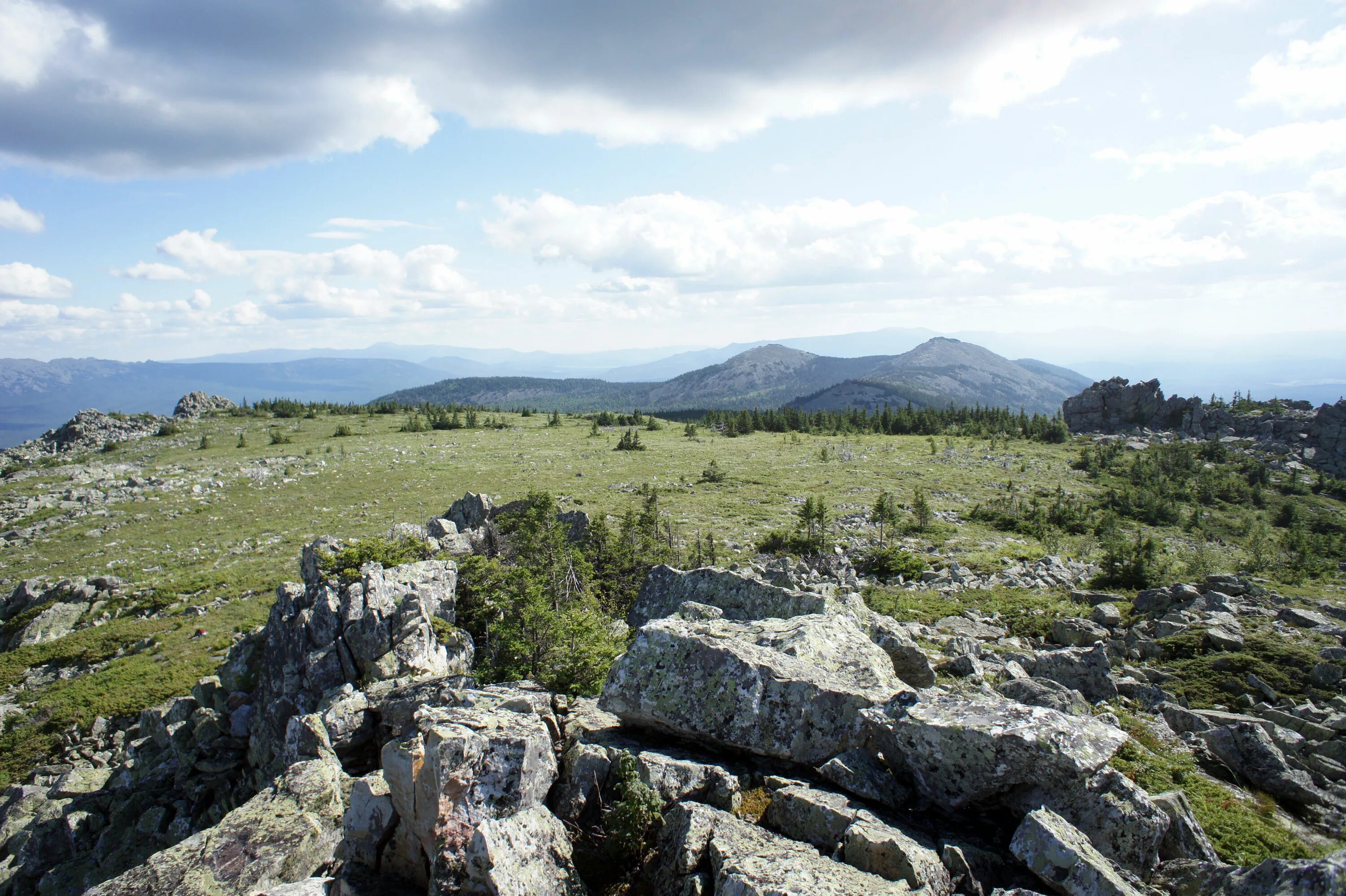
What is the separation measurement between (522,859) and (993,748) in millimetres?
6127

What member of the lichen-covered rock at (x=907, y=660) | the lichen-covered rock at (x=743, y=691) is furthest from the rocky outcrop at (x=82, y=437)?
the lichen-covered rock at (x=907, y=660)

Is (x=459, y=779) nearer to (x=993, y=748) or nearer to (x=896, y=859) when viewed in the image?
(x=896, y=859)

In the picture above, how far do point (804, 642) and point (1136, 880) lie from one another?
5.16 m

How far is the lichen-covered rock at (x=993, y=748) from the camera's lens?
716 cm

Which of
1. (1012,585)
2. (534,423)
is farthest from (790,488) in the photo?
(534,423)

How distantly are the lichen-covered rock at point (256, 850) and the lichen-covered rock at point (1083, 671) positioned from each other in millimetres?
15581

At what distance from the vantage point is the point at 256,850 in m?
8.38

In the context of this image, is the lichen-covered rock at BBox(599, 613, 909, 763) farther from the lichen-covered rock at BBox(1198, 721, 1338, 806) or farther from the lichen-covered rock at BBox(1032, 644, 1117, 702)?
the lichen-covered rock at BBox(1032, 644, 1117, 702)

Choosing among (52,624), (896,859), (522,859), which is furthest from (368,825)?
(52,624)

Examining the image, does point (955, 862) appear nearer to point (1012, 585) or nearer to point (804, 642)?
point (804, 642)

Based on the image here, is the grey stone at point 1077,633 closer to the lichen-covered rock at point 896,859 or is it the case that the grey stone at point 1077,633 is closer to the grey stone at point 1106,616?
the grey stone at point 1106,616

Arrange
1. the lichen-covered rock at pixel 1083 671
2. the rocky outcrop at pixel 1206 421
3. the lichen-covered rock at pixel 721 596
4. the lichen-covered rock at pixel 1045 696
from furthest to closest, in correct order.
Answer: the rocky outcrop at pixel 1206 421
the lichen-covered rock at pixel 721 596
the lichen-covered rock at pixel 1083 671
the lichen-covered rock at pixel 1045 696

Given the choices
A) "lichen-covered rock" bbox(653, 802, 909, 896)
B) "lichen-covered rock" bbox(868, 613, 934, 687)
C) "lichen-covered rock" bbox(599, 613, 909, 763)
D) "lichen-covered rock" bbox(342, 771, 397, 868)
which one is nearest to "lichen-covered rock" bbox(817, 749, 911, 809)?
"lichen-covered rock" bbox(599, 613, 909, 763)

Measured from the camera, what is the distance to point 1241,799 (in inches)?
370
